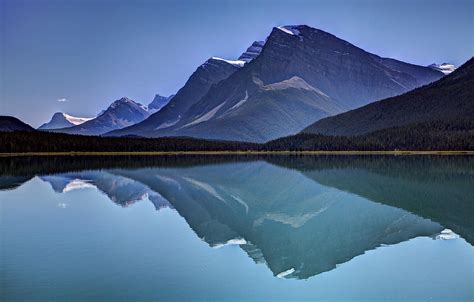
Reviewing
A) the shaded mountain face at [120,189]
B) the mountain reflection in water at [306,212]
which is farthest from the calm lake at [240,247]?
the shaded mountain face at [120,189]

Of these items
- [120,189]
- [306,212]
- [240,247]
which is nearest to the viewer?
[240,247]

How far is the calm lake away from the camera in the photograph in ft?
63.4

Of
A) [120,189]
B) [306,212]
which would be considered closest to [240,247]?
[306,212]

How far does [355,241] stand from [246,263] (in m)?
7.53

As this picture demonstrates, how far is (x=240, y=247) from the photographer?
28.0 metres

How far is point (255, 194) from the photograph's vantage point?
5369cm

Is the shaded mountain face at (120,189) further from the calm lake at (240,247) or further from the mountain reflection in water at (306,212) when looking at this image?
the calm lake at (240,247)

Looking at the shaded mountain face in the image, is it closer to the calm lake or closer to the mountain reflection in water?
the mountain reflection in water

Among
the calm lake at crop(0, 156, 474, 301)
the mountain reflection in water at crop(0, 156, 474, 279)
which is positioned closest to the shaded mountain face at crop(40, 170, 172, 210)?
the mountain reflection in water at crop(0, 156, 474, 279)

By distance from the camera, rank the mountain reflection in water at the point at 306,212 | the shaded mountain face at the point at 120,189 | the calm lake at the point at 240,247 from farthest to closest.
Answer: the shaded mountain face at the point at 120,189 → the mountain reflection in water at the point at 306,212 → the calm lake at the point at 240,247

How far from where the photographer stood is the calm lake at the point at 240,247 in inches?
761

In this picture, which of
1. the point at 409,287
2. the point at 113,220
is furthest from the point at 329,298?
the point at 113,220

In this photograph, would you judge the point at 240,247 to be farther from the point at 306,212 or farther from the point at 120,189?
the point at 120,189

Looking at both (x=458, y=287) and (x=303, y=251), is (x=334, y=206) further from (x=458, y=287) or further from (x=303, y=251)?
(x=458, y=287)
